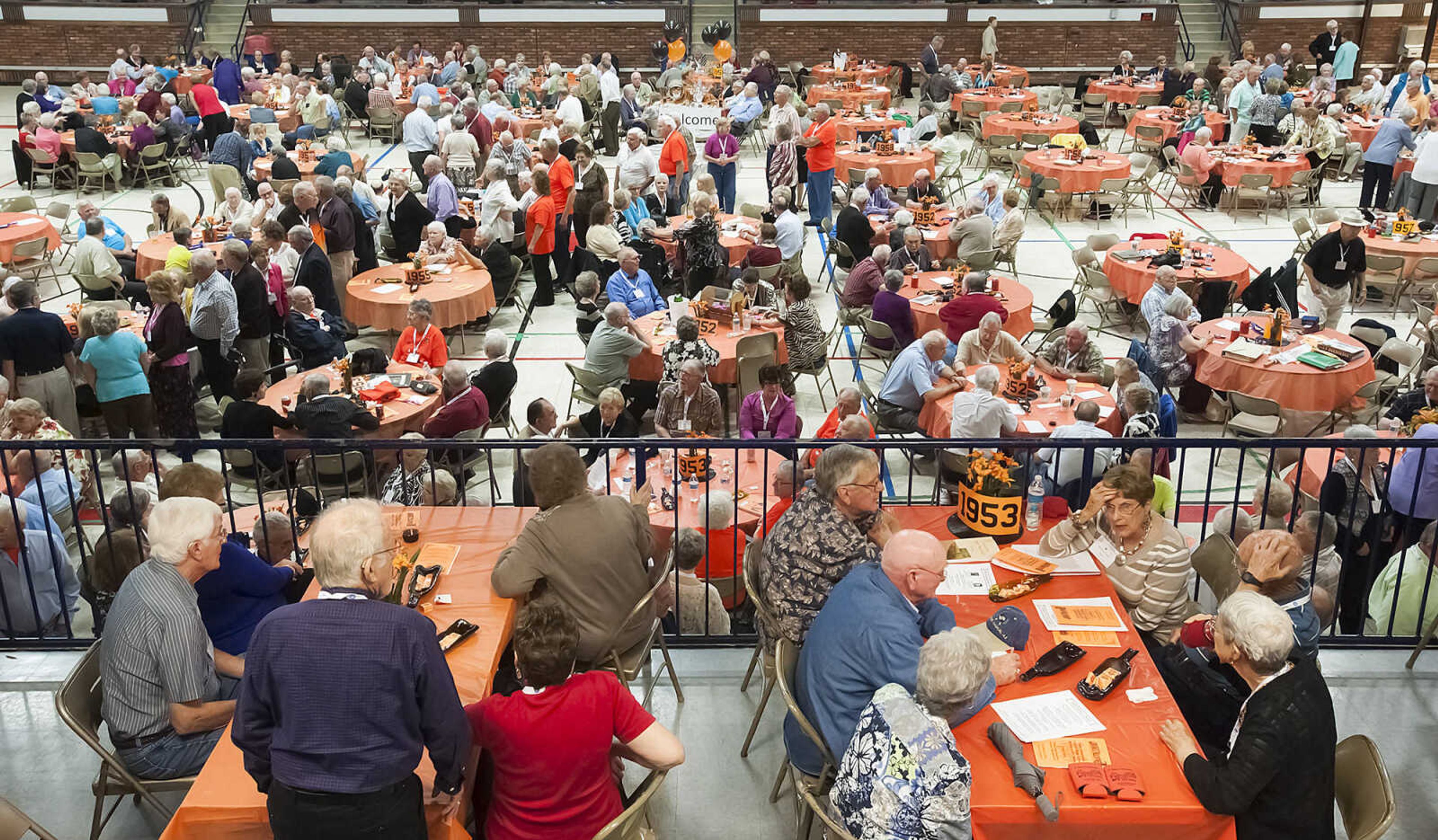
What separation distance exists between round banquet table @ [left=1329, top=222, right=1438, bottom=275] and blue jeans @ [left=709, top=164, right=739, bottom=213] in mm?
6983

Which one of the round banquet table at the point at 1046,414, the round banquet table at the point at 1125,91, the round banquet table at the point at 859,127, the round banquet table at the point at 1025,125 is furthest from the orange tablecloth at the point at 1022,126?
the round banquet table at the point at 1046,414

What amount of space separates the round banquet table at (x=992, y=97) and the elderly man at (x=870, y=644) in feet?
58.5

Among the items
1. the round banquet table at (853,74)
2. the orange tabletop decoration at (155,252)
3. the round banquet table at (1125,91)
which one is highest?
the round banquet table at (853,74)

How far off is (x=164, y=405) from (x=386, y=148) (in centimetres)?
1304

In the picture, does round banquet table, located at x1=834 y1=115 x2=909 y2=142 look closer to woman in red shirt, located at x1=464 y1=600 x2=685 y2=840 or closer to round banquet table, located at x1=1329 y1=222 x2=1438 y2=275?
round banquet table, located at x1=1329 y1=222 x2=1438 y2=275

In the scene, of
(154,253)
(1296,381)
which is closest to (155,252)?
(154,253)

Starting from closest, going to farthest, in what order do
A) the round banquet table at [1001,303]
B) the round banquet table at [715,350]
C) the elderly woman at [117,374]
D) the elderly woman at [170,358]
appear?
1. the elderly woman at [117,374]
2. the elderly woman at [170,358]
3. the round banquet table at [715,350]
4. the round banquet table at [1001,303]

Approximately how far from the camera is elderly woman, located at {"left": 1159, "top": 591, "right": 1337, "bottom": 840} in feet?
11.4

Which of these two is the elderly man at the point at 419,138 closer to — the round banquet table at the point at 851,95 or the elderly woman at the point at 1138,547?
the round banquet table at the point at 851,95

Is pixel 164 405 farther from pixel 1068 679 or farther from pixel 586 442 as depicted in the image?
pixel 1068 679

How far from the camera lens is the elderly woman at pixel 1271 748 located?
3477mm

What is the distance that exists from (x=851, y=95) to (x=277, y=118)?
31.9 ft

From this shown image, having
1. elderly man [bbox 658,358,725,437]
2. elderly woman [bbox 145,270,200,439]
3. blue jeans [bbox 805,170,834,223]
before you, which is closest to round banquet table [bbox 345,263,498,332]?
elderly woman [bbox 145,270,200,439]

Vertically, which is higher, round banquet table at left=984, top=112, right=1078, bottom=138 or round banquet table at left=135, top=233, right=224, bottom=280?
round banquet table at left=984, top=112, right=1078, bottom=138
